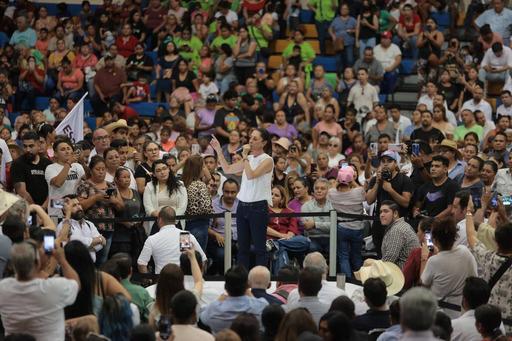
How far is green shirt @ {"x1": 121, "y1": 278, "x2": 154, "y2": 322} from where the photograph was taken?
368 inches

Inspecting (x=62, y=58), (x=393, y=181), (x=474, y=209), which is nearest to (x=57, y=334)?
(x=474, y=209)

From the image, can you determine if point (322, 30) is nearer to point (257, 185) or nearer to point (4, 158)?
point (4, 158)

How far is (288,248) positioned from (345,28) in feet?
26.6

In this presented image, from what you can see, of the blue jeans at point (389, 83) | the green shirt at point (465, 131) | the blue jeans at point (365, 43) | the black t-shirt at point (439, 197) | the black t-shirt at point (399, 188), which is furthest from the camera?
the blue jeans at point (365, 43)

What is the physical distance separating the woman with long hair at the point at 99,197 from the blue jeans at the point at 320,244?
2.18 metres

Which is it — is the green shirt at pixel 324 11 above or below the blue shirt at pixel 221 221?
above

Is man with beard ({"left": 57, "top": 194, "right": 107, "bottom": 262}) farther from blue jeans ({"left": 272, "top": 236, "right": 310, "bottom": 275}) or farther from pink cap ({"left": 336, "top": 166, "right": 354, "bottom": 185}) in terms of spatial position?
pink cap ({"left": 336, "top": 166, "right": 354, "bottom": 185})

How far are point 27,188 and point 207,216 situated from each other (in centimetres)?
184

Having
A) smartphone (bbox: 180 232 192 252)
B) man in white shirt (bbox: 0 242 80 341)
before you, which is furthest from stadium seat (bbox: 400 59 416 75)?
man in white shirt (bbox: 0 242 80 341)

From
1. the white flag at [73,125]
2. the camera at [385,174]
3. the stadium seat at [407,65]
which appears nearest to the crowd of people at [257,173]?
the camera at [385,174]

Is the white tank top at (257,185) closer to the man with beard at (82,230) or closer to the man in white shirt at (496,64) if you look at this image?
the man with beard at (82,230)

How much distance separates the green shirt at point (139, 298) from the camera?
936 cm

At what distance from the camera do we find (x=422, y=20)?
20.6 m

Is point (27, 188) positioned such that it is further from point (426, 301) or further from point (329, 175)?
point (426, 301)
